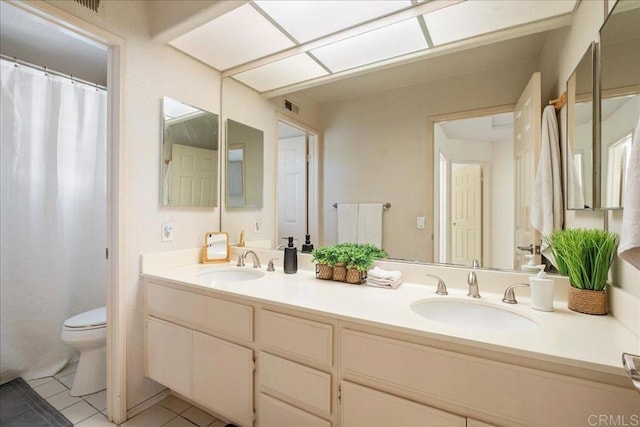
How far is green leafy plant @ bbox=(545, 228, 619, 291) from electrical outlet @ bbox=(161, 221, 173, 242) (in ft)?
6.61

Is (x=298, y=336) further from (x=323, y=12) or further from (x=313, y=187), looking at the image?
(x=323, y=12)

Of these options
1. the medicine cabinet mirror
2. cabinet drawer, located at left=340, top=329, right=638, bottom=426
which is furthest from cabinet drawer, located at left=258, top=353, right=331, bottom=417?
the medicine cabinet mirror

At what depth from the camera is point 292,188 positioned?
1842 mm

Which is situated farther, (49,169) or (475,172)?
(49,169)

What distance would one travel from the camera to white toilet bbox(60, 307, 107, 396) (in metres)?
1.82

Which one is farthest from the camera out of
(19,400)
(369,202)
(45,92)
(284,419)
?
(45,92)

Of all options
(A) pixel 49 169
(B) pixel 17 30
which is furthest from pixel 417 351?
(B) pixel 17 30

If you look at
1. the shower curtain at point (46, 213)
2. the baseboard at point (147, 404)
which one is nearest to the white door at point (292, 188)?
the baseboard at point (147, 404)

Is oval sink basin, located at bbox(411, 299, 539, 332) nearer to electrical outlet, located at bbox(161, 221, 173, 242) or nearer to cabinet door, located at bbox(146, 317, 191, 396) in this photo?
cabinet door, located at bbox(146, 317, 191, 396)

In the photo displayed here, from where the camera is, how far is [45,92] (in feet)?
6.79

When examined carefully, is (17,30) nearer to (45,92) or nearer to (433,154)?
(45,92)

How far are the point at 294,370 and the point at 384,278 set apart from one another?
56cm

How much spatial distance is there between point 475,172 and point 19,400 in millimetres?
2929

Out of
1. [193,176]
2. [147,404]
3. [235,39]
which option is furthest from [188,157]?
[147,404]
